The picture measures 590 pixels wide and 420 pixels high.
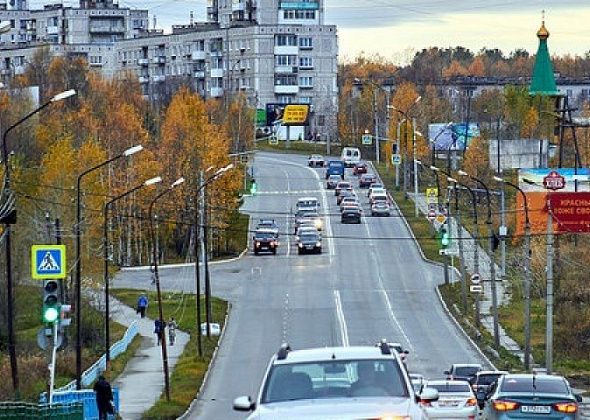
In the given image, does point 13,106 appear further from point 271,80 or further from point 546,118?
point 271,80

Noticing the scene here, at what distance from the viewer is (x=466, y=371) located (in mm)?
47906

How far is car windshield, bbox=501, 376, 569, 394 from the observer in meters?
24.9

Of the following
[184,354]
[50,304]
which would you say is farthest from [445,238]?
[50,304]

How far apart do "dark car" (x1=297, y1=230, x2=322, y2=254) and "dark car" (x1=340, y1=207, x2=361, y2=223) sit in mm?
10858

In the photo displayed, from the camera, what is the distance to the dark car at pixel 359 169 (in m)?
134

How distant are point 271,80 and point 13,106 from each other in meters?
69.7

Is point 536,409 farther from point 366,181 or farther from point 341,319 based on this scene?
point 366,181

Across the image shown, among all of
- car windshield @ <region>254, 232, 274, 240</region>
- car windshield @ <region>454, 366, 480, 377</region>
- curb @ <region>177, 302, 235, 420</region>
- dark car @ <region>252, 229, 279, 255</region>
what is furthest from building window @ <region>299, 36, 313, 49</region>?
car windshield @ <region>454, 366, 480, 377</region>

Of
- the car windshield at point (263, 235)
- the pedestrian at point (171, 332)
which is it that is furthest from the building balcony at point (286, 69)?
the pedestrian at point (171, 332)

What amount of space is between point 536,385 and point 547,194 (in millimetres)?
34526

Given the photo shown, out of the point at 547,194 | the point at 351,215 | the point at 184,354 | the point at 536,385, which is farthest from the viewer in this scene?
the point at 351,215

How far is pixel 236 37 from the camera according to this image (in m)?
170

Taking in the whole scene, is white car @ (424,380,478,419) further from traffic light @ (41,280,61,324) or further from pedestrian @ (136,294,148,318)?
pedestrian @ (136,294,148,318)

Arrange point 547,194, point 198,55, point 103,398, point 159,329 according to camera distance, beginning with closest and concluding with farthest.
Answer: point 103,398 < point 159,329 < point 547,194 < point 198,55
